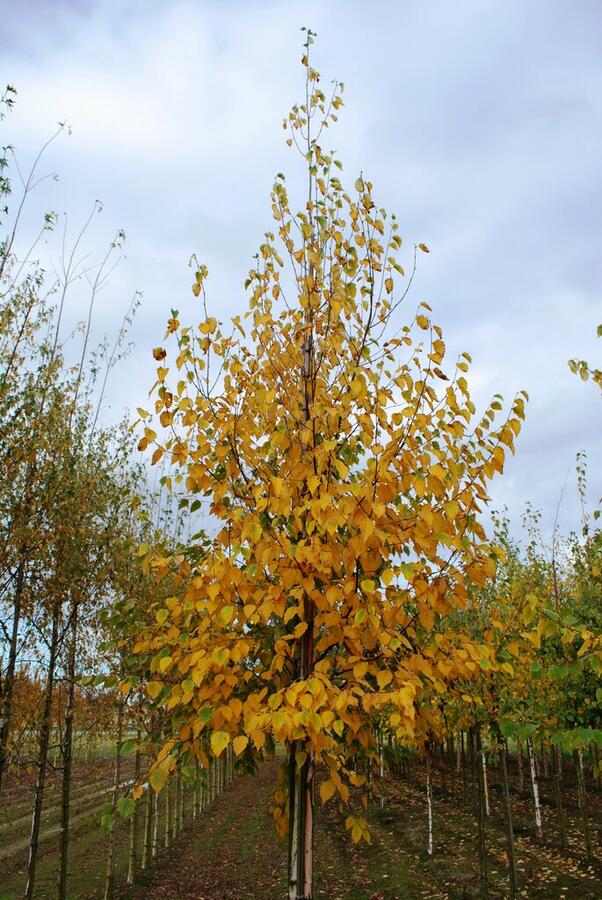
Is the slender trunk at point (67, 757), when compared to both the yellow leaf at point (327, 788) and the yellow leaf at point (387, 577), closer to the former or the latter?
the yellow leaf at point (327, 788)

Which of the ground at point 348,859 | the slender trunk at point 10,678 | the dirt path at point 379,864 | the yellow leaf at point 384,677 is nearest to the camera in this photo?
the yellow leaf at point 384,677

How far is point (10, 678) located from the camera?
8.31 meters

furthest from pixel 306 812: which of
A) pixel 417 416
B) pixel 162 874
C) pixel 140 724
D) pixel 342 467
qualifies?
pixel 162 874

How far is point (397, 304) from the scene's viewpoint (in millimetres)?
4832

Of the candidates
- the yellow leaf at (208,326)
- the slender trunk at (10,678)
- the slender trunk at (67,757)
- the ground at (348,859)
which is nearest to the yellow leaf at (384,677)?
the yellow leaf at (208,326)

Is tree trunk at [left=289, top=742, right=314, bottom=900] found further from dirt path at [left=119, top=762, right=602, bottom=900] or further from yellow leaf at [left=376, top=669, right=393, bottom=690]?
dirt path at [left=119, top=762, right=602, bottom=900]

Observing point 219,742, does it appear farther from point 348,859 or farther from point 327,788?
point 348,859

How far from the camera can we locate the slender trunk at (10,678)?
8.07m

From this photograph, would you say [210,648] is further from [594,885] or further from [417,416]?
[594,885]

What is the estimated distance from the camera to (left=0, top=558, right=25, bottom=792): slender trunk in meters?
8.07

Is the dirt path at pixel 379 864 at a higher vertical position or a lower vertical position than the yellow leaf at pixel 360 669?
lower

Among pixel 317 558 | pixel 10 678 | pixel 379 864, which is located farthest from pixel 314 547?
pixel 379 864

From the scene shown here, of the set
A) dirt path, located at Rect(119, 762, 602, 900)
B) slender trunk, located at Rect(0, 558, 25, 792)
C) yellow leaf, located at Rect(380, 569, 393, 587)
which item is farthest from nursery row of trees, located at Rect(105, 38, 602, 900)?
dirt path, located at Rect(119, 762, 602, 900)

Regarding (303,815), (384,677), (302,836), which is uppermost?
(384,677)
